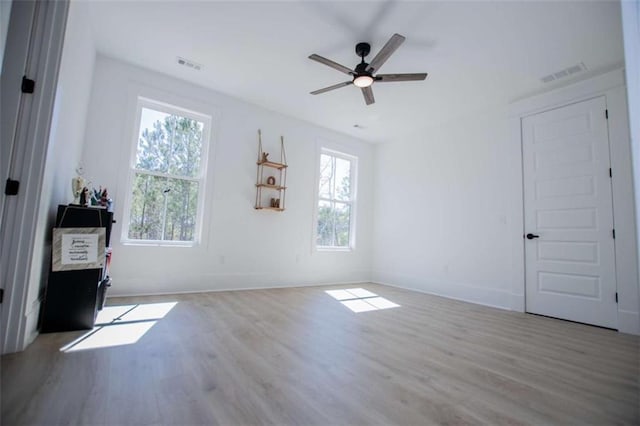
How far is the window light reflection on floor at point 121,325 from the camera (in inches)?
77.4

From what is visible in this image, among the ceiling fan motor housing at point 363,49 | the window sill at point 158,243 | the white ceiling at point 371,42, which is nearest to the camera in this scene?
the white ceiling at point 371,42

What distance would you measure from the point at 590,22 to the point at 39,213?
4672mm

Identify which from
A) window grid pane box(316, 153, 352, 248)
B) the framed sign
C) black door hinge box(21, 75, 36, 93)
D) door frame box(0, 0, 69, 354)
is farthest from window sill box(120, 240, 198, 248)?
window grid pane box(316, 153, 352, 248)

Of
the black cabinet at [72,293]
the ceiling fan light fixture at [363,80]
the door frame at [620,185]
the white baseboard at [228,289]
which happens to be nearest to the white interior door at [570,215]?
the door frame at [620,185]

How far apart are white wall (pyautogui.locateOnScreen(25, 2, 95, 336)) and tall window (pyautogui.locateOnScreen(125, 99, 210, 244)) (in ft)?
2.42

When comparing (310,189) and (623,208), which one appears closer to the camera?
(623,208)

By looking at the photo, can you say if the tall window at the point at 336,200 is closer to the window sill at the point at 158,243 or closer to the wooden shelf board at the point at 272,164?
the wooden shelf board at the point at 272,164

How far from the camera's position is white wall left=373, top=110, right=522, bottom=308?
4.05 m

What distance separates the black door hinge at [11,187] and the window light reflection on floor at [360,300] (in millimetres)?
3019

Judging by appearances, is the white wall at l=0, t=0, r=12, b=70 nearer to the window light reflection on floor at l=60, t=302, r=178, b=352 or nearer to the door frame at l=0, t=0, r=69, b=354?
the door frame at l=0, t=0, r=69, b=354

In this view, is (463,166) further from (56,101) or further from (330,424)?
(56,101)

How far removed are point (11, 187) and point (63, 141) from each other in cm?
82

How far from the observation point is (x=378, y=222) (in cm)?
584

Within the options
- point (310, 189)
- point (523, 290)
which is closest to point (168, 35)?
point (310, 189)
